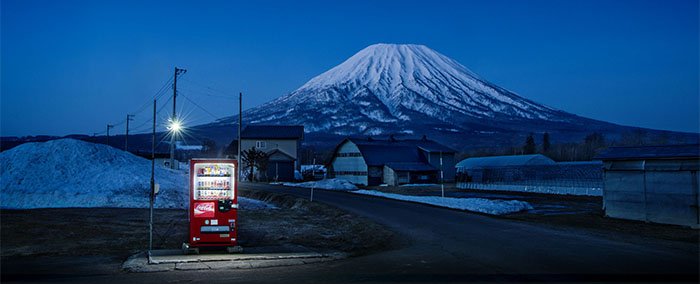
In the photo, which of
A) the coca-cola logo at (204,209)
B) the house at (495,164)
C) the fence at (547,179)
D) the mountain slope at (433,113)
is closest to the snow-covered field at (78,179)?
the coca-cola logo at (204,209)

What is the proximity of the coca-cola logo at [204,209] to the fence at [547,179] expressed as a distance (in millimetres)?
34716

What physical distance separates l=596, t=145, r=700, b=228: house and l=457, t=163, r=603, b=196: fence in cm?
2004

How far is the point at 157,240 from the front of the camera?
1753cm

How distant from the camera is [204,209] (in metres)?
14.4

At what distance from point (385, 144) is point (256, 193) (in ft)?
99.3

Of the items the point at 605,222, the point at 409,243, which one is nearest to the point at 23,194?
the point at 409,243

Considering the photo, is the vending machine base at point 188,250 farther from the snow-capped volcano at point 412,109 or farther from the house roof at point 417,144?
the snow-capped volcano at point 412,109

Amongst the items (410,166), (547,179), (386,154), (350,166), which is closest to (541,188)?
(547,179)

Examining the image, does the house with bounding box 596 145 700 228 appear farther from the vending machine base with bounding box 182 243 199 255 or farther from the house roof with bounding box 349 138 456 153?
the house roof with bounding box 349 138 456 153

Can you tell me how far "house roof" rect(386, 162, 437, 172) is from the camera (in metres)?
64.0

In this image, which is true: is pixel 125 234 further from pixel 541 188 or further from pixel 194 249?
pixel 541 188

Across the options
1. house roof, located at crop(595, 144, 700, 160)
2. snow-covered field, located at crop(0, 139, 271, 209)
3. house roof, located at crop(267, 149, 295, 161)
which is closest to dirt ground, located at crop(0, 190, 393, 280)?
snow-covered field, located at crop(0, 139, 271, 209)

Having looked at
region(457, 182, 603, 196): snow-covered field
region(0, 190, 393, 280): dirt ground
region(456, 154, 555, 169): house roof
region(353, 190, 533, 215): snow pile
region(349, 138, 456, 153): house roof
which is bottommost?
region(0, 190, 393, 280): dirt ground

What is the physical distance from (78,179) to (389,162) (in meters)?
38.2
